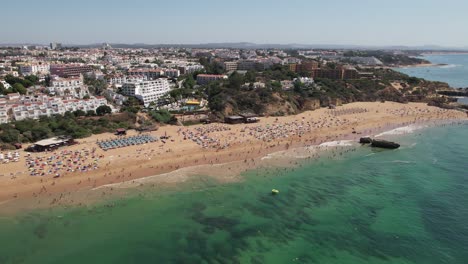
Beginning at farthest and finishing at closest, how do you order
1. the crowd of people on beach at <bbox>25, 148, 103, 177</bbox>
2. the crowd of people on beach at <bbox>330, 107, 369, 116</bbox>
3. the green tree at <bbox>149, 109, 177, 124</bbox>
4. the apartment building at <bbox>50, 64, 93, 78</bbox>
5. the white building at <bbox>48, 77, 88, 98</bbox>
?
the apartment building at <bbox>50, 64, 93, 78</bbox>
the white building at <bbox>48, 77, 88, 98</bbox>
the crowd of people on beach at <bbox>330, 107, 369, 116</bbox>
the green tree at <bbox>149, 109, 177, 124</bbox>
the crowd of people on beach at <bbox>25, 148, 103, 177</bbox>

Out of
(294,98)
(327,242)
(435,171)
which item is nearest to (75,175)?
(327,242)

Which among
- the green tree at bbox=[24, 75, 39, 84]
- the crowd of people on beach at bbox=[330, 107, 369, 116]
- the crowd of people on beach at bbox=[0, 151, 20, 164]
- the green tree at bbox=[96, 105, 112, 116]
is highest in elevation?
the green tree at bbox=[24, 75, 39, 84]

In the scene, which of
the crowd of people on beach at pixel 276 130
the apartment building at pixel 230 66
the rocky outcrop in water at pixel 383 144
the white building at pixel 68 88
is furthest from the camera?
the apartment building at pixel 230 66

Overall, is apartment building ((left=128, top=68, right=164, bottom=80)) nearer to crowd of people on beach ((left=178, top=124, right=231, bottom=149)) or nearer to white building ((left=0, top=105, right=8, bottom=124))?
white building ((left=0, top=105, right=8, bottom=124))

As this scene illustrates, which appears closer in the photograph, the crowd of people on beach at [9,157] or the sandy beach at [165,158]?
the sandy beach at [165,158]

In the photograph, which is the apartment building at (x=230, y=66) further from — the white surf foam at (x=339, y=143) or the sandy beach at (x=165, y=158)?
the white surf foam at (x=339, y=143)

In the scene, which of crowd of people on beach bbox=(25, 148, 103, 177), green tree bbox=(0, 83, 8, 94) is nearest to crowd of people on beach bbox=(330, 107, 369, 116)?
crowd of people on beach bbox=(25, 148, 103, 177)

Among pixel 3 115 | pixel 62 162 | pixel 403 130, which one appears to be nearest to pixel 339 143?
pixel 403 130

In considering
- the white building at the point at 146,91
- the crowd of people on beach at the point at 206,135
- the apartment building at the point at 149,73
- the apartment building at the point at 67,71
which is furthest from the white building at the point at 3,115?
the apartment building at the point at 149,73
